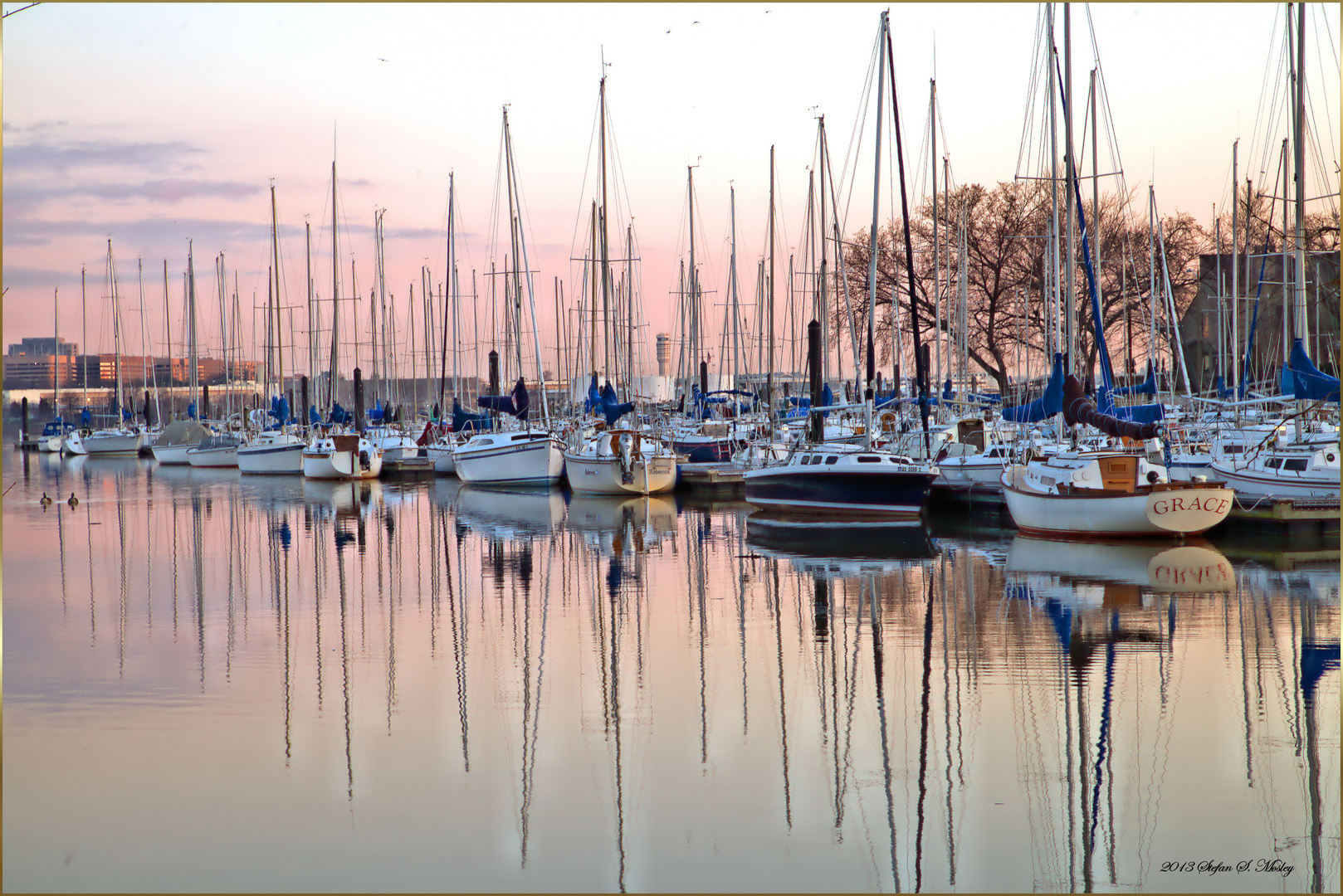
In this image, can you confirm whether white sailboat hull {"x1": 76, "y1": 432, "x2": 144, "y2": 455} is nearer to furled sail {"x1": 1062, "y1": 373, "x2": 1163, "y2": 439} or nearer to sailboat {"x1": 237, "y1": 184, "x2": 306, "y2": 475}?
sailboat {"x1": 237, "y1": 184, "x2": 306, "y2": 475}

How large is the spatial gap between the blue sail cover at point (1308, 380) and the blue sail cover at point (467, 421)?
1291 inches

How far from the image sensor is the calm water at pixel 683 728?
7.84 metres

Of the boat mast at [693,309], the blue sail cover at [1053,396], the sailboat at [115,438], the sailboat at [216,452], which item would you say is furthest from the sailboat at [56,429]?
the blue sail cover at [1053,396]

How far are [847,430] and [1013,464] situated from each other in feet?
50.9

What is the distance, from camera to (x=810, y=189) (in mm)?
40594

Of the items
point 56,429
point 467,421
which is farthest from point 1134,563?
point 56,429

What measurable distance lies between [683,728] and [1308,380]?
17.7 meters

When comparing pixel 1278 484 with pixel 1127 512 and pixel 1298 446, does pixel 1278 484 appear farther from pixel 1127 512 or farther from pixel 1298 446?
pixel 1127 512

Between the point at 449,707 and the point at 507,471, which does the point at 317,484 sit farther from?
the point at 449,707

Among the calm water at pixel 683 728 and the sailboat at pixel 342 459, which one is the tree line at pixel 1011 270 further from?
the calm water at pixel 683 728

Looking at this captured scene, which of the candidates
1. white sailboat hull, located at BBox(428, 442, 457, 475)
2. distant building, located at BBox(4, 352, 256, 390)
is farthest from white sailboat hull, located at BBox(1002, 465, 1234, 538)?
distant building, located at BBox(4, 352, 256, 390)

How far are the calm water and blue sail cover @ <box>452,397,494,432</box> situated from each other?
28.1 meters

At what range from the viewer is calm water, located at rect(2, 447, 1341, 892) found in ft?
25.7

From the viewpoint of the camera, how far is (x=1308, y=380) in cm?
2294
